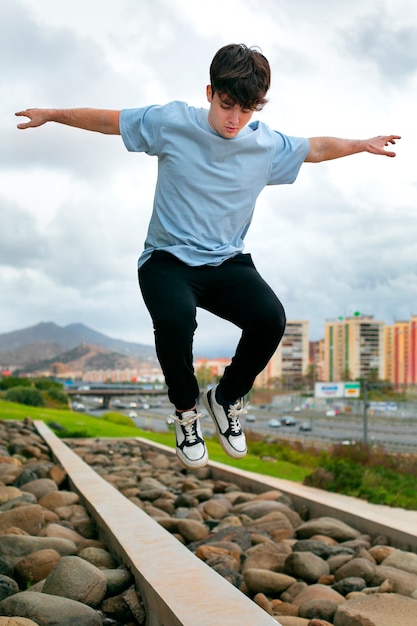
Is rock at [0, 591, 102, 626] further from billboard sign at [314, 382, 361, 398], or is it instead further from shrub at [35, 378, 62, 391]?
shrub at [35, 378, 62, 391]

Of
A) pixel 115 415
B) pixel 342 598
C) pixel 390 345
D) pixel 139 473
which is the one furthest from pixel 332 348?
pixel 342 598

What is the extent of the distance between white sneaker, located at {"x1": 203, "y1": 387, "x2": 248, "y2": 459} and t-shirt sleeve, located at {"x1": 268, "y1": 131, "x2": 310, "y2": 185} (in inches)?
53.1

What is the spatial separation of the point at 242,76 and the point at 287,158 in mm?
867

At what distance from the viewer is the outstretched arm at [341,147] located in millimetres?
4605

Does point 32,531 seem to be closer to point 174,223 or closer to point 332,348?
point 174,223

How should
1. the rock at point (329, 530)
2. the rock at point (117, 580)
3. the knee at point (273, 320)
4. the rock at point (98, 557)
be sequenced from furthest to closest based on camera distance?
the rock at point (329, 530) → the rock at point (98, 557) → the rock at point (117, 580) → the knee at point (273, 320)

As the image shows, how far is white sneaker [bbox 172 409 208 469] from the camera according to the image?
4.26m

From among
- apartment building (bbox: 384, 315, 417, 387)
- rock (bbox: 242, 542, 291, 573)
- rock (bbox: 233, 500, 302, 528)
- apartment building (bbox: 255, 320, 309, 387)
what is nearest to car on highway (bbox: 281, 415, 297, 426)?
apartment building (bbox: 384, 315, 417, 387)

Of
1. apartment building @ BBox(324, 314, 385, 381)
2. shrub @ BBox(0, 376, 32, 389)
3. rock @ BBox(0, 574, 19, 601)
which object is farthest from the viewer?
apartment building @ BBox(324, 314, 385, 381)

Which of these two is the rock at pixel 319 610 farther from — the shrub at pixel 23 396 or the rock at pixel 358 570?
the shrub at pixel 23 396

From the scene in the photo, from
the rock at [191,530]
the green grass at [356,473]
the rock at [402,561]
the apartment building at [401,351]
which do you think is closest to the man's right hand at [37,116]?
the rock at [402,561]

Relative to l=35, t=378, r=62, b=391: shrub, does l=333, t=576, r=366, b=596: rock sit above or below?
below

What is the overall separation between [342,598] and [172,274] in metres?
4.00

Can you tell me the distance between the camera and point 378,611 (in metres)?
5.65
